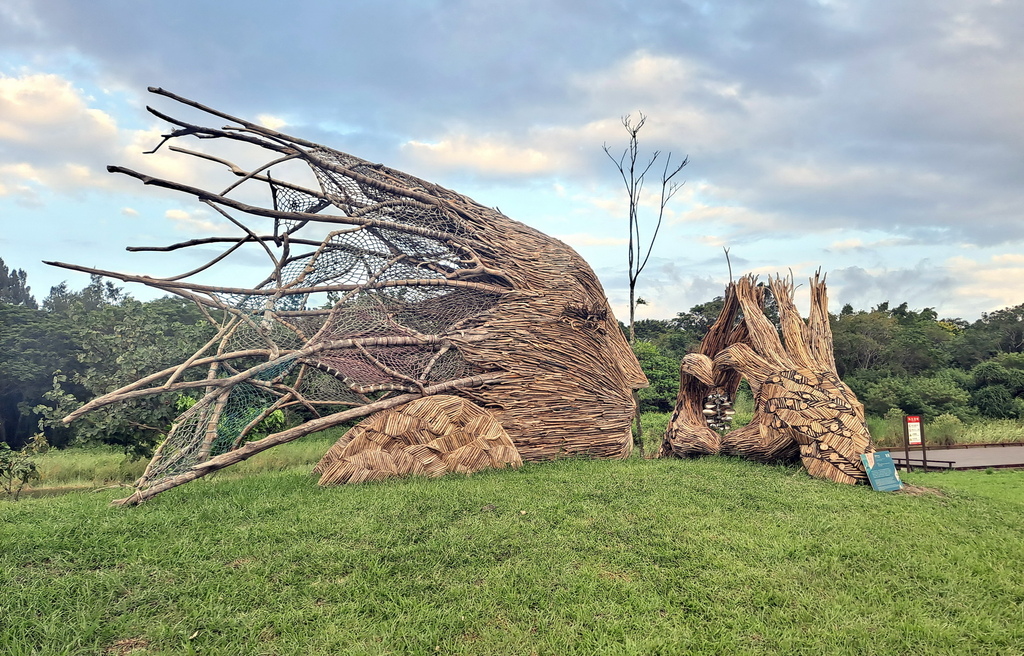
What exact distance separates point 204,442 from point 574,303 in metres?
5.24

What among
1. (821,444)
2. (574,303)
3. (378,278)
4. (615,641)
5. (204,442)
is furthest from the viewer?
(574,303)

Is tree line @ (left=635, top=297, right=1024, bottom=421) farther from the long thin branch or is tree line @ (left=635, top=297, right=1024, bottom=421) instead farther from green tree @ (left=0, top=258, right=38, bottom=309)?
green tree @ (left=0, top=258, right=38, bottom=309)

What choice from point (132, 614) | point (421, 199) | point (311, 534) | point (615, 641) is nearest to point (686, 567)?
point (615, 641)

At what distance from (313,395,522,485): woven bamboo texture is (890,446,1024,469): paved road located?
8190 mm

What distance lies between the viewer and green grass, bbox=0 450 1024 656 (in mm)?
3207

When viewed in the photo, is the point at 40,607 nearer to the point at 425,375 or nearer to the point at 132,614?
the point at 132,614

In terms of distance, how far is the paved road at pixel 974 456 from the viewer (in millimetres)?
10552

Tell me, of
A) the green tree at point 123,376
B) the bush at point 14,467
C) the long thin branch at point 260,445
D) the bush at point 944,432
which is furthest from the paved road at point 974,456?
the bush at point 14,467

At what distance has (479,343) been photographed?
790 centimetres

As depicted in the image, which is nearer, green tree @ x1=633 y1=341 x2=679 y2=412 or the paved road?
the paved road

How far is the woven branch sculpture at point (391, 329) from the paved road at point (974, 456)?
21.8ft

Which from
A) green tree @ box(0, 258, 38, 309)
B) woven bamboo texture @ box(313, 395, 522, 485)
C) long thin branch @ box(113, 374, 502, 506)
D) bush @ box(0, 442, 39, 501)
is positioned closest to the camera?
long thin branch @ box(113, 374, 502, 506)

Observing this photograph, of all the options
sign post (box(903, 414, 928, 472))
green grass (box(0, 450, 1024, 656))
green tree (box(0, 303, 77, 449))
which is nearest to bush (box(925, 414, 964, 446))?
sign post (box(903, 414, 928, 472))

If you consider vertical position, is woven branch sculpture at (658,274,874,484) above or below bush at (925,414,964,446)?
above
